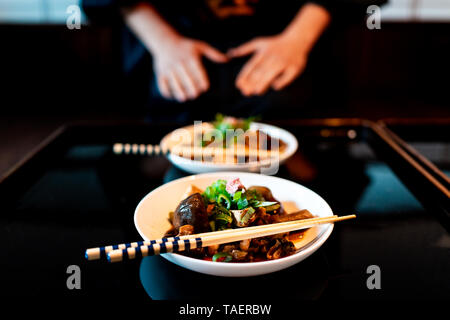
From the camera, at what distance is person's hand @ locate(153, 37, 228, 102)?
6.13ft

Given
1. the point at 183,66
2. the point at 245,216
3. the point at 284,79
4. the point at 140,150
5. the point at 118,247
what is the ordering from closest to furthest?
1. the point at 118,247
2. the point at 245,216
3. the point at 140,150
4. the point at 183,66
5. the point at 284,79

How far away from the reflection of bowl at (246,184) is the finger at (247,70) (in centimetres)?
99

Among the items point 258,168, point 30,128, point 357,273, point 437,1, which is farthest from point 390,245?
point 437,1

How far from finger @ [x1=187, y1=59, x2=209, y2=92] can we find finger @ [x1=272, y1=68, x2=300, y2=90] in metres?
0.35

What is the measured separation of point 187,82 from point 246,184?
3.15 ft

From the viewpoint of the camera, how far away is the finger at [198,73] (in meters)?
1.86

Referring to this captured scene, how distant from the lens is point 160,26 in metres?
1.92

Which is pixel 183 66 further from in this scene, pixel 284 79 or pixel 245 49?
pixel 284 79

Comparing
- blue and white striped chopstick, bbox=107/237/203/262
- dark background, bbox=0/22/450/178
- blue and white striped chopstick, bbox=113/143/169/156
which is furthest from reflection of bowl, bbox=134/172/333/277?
dark background, bbox=0/22/450/178

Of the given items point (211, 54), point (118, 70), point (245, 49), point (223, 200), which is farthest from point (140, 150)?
point (118, 70)

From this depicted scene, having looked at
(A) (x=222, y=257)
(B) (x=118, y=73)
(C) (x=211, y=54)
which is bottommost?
(A) (x=222, y=257)

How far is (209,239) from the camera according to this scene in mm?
729

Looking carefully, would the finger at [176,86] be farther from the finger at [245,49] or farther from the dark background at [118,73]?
the dark background at [118,73]

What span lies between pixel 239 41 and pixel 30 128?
4.42 feet
